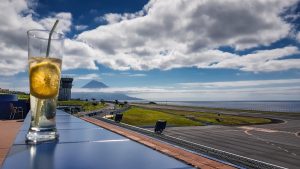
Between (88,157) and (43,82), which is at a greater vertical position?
(43,82)

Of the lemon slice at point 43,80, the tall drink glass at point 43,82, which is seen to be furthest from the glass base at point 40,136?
the lemon slice at point 43,80

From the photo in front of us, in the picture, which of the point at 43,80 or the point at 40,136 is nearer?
the point at 40,136

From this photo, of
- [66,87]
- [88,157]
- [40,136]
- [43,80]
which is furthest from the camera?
[66,87]

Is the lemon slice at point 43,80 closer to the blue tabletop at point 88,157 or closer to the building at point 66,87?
the blue tabletop at point 88,157

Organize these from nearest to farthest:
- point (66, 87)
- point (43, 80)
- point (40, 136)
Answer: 1. point (40, 136)
2. point (43, 80)
3. point (66, 87)

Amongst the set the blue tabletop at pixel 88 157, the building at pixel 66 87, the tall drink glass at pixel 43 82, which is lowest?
the blue tabletop at pixel 88 157

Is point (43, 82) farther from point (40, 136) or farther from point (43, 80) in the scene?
point (40, 136)

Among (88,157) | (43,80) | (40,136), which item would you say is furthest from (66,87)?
(88,157)

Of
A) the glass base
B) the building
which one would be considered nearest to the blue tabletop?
the glass base

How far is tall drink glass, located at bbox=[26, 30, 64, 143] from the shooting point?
2363 millimetres

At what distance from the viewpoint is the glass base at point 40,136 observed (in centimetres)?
220

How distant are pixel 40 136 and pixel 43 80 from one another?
43 centimetres

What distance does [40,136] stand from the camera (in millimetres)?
2266

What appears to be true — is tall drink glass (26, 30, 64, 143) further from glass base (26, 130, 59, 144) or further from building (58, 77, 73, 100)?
building (58, 77, 73, 100)
